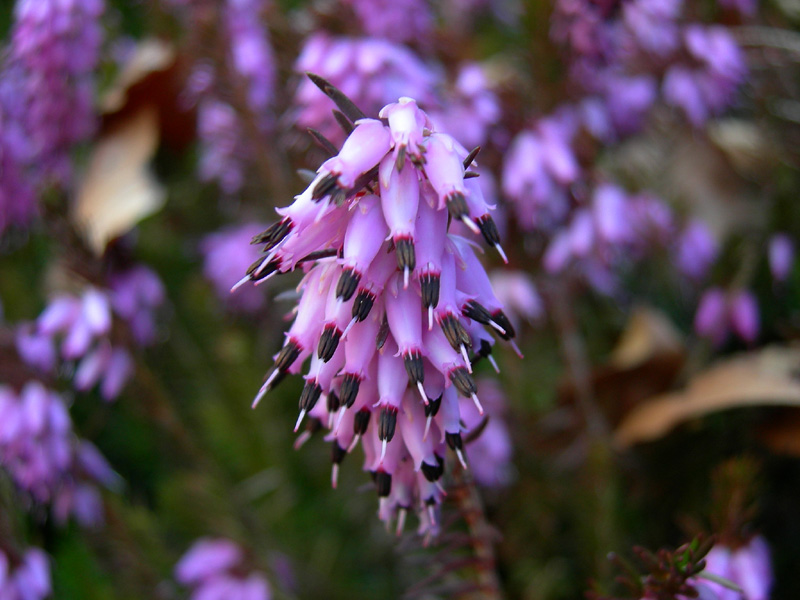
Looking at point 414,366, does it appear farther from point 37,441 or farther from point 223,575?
point 223,575

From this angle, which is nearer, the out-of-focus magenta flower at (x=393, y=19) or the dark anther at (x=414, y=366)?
the dark anther at (x=414, y=366)

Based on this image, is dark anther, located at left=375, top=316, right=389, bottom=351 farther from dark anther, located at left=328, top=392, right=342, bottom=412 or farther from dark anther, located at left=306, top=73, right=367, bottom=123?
dark anther, located at left=306, top=73, right=367, bottom=123

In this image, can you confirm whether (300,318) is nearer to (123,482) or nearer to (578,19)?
(578,19)

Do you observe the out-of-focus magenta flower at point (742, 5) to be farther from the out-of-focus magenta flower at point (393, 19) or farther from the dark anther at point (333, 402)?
the dark anther at point (333, 402)

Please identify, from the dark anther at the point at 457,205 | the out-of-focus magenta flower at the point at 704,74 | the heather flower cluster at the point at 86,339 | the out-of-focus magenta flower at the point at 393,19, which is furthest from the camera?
the out-of-focus magenta flower at the point at 704,74

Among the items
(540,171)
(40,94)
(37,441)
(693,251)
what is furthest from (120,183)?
(693,251)

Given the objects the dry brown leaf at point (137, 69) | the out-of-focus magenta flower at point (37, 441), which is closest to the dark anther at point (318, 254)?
the out-of-focus magenta flower at point (37, 441)

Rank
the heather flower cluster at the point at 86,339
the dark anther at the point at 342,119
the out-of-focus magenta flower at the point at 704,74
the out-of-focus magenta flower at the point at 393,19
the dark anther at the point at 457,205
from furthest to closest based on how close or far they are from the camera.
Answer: the out-of-focus magenta flower at the point at 704,74
the out-of-focus magenta flower at the point at 393,19
the heather flower cluster at the point at 86,339
the dark anther at the point at 342,119
the dark anther at the point at 457,205

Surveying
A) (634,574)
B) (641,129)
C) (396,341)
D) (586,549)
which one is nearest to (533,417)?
(586,549)
